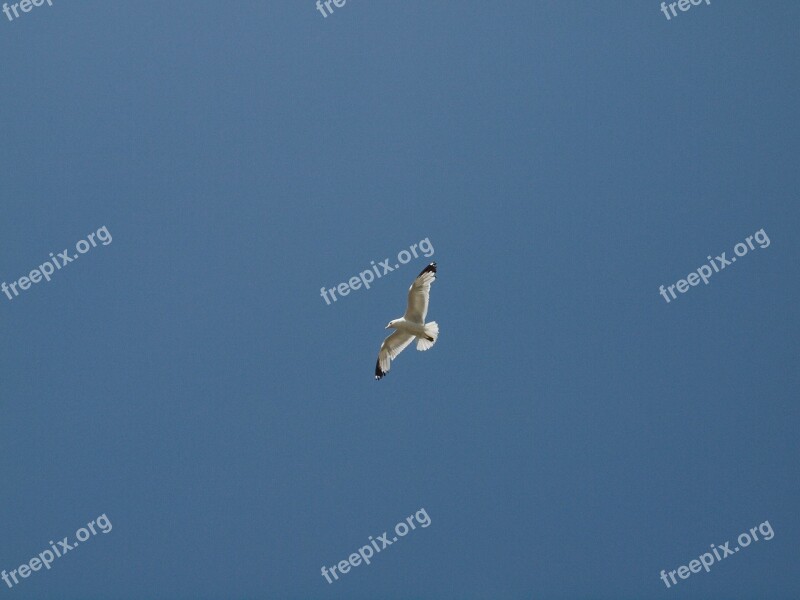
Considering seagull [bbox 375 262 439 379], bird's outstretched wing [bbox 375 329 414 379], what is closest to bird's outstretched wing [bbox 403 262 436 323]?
seagull [bbox 375 262 439 379]

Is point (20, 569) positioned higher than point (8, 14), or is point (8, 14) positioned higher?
point (8, 14)

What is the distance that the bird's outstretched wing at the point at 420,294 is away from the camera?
7023mm

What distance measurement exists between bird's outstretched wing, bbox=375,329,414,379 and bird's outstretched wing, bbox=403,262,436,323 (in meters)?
0.30

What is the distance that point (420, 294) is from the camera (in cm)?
703

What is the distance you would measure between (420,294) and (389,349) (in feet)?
2.07

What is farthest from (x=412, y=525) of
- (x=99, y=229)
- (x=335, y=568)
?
(x=99, y=229)

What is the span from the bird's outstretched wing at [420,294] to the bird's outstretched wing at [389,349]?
0.97 ft

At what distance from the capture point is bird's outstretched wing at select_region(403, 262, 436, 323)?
23.0 feet

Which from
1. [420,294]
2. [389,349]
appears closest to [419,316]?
[420,294]

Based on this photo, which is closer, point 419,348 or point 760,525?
point 419,348

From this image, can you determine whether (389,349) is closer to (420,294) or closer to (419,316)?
(419,316)

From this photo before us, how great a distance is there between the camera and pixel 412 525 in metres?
9.23

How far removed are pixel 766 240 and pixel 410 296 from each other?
4.05m

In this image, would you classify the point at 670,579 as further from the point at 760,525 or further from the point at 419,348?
the point at 419,348
